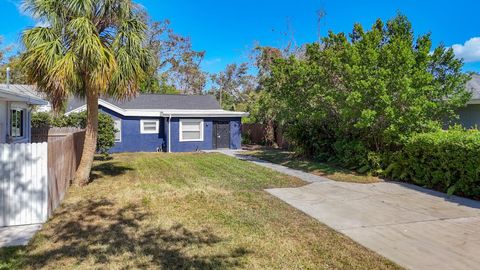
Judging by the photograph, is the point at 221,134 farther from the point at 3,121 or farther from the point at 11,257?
the point at 11,257

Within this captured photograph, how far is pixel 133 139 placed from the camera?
20.6m

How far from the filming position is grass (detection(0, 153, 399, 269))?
441 centimetres

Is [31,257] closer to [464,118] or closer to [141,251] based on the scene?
[141,251]

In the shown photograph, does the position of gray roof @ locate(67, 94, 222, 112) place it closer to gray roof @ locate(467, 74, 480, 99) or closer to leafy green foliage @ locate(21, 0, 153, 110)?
leafy green foliage @ locate(21, 0, 153, 110)

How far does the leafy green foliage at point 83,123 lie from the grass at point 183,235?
7049 mm

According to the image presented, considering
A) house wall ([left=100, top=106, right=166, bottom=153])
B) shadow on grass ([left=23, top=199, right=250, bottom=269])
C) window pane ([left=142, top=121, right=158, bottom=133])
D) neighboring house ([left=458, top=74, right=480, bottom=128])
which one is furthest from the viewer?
window pane ([left=142, top=121, right=158, bottom=133])

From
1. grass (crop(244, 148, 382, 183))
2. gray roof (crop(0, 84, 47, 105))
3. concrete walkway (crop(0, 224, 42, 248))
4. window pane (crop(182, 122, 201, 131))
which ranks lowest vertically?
concrete walkway (crop(0, 224, 42, 248))

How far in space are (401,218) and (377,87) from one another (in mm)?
4741

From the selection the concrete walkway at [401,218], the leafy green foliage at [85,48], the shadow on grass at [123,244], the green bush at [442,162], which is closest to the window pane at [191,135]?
the leafy green foliage at [85,48]

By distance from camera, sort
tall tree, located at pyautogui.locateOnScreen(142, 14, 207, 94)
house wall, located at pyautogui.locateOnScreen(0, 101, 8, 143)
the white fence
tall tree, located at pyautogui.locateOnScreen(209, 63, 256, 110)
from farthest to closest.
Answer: tall tree, located at pyautogui.locateOnScreen(209, 63, 256, 110), tall tree, located at pyautogui.locateOnScreen(142, 14, 207, 94), house wall, located at pyautogui.locateOnScreen(0, 101, 8, 143), the white fence

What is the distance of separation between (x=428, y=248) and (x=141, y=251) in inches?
159

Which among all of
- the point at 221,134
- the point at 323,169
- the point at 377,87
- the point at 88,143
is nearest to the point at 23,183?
the point at 88,143

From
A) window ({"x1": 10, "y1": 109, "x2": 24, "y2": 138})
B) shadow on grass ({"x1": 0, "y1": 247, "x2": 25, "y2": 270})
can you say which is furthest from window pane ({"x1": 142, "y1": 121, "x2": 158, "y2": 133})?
shadow on grass ({"x1": 0, "y1": 247, "x2": 25, "y2": 270})

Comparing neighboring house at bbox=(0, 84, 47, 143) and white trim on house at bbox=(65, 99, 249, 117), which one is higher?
white trim on house at bbox=(65, 99, 249, 117)
